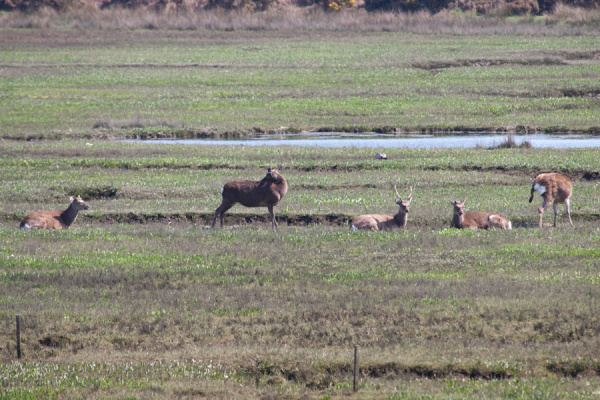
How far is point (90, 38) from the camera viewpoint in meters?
64.5

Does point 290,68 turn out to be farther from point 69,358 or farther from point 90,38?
point 69,358

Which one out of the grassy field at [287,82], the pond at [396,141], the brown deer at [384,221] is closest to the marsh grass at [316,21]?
the grassy field at [287,82]

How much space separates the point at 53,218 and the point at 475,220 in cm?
1005

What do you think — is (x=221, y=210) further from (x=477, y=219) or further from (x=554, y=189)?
(x=554, y=189)

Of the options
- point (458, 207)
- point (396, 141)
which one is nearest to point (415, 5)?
point (396, 141)

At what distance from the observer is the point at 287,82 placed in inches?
1854

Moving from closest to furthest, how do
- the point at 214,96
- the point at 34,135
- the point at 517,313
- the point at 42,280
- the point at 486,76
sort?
the point at 517,313, the point at 42,280, the point at 34,135, the point at 214,96, the point at 486,76

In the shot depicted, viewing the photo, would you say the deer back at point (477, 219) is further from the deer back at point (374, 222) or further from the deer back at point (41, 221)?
the deer back at point (41, 221)

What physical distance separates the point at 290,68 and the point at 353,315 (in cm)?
4120

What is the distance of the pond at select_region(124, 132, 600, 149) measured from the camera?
103 ft

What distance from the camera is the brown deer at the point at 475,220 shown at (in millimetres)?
17922

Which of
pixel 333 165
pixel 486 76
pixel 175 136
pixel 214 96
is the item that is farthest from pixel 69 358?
pixel 486 76

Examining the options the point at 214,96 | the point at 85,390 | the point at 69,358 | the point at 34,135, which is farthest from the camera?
the point at 214,96

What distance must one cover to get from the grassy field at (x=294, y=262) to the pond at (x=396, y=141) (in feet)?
3.54
